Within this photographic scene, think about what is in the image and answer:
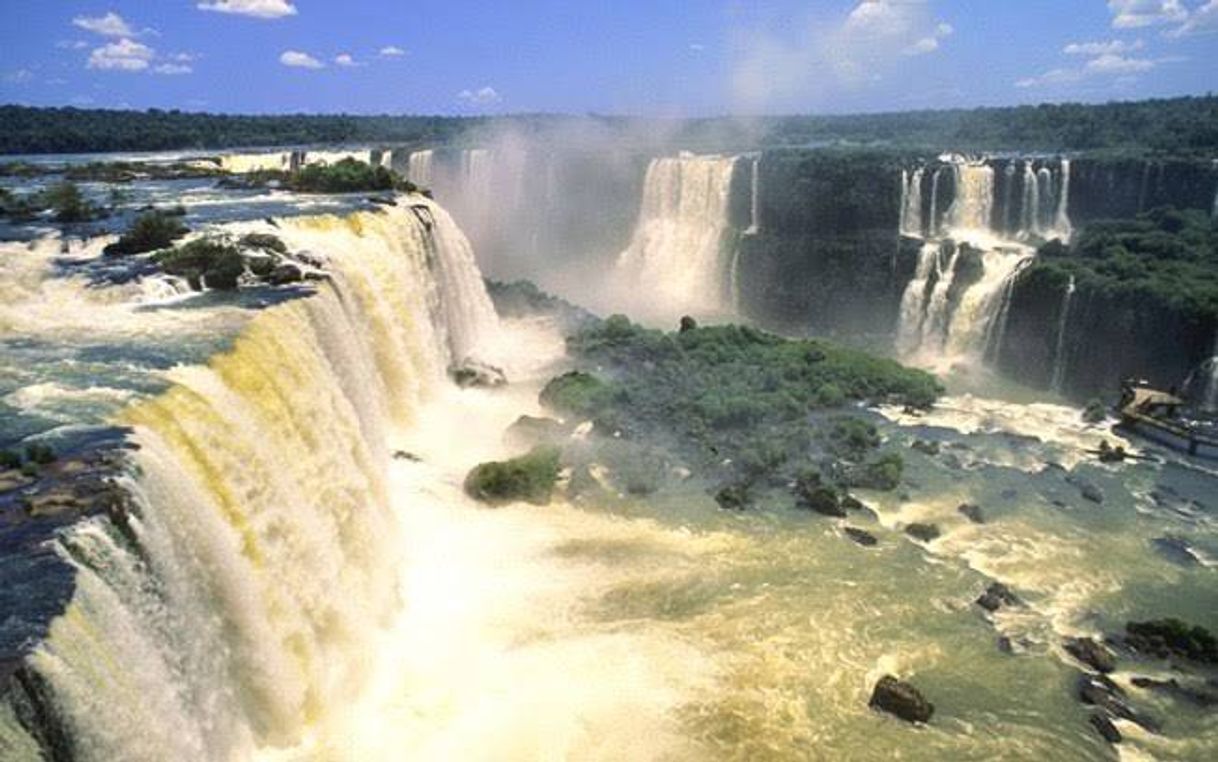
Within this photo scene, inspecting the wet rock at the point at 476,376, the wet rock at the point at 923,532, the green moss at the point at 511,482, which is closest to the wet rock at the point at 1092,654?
the wet rock at the point at 923,532

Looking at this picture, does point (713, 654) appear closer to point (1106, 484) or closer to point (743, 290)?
point (1106, 484)

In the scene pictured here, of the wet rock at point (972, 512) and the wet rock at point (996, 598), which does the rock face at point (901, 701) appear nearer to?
the wet rock at point (996, 598)

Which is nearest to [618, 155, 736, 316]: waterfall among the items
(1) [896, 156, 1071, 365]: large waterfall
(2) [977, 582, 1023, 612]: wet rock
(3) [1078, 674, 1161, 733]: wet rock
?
(1) [896, 156, 1071, 365]: large waterfall

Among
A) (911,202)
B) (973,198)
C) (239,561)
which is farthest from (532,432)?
(973,198)

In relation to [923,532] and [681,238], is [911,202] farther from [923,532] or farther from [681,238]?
[923,532]

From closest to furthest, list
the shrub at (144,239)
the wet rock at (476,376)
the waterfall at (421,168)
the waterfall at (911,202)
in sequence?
the shrub at (144,239)
the wet rock at (476,376)
the waterfall at (911,202)
the waterfall at (421,168)

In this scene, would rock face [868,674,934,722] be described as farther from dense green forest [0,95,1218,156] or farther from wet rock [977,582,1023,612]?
dense green forest [0,95,1218,156]

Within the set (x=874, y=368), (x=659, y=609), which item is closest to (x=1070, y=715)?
(x=659, y=609)
